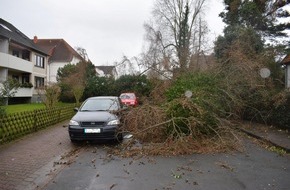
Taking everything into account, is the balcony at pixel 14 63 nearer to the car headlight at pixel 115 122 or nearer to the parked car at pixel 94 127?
the parked car at pixel 94 127

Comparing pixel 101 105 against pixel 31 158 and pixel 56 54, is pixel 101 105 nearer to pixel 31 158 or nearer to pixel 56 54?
pixel 31 158

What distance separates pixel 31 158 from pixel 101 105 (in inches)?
157

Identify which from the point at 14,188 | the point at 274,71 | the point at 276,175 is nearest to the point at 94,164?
the point at 14,188

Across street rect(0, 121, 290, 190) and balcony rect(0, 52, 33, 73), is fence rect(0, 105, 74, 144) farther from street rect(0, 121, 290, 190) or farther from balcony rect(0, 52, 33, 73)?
balcony rect(0, 52, 33, 73)

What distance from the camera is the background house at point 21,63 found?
2717cm

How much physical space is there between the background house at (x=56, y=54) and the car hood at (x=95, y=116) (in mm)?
37303

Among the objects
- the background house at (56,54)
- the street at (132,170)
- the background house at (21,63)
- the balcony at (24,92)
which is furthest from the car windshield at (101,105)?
the background house at (56,54)

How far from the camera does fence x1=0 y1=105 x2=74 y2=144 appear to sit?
9470 millimetres

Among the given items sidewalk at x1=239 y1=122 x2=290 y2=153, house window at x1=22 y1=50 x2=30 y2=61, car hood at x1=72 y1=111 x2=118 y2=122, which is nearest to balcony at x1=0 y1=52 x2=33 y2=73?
house window at x1=22 y1=50 x2=30 y2=61

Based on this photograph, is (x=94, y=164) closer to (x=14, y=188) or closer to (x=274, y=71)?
(x=14, y=188)

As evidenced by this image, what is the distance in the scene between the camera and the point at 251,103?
14.7 metres

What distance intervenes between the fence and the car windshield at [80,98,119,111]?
7.39ft

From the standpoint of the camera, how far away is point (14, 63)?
28.6m

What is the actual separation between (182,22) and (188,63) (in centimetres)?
2220
